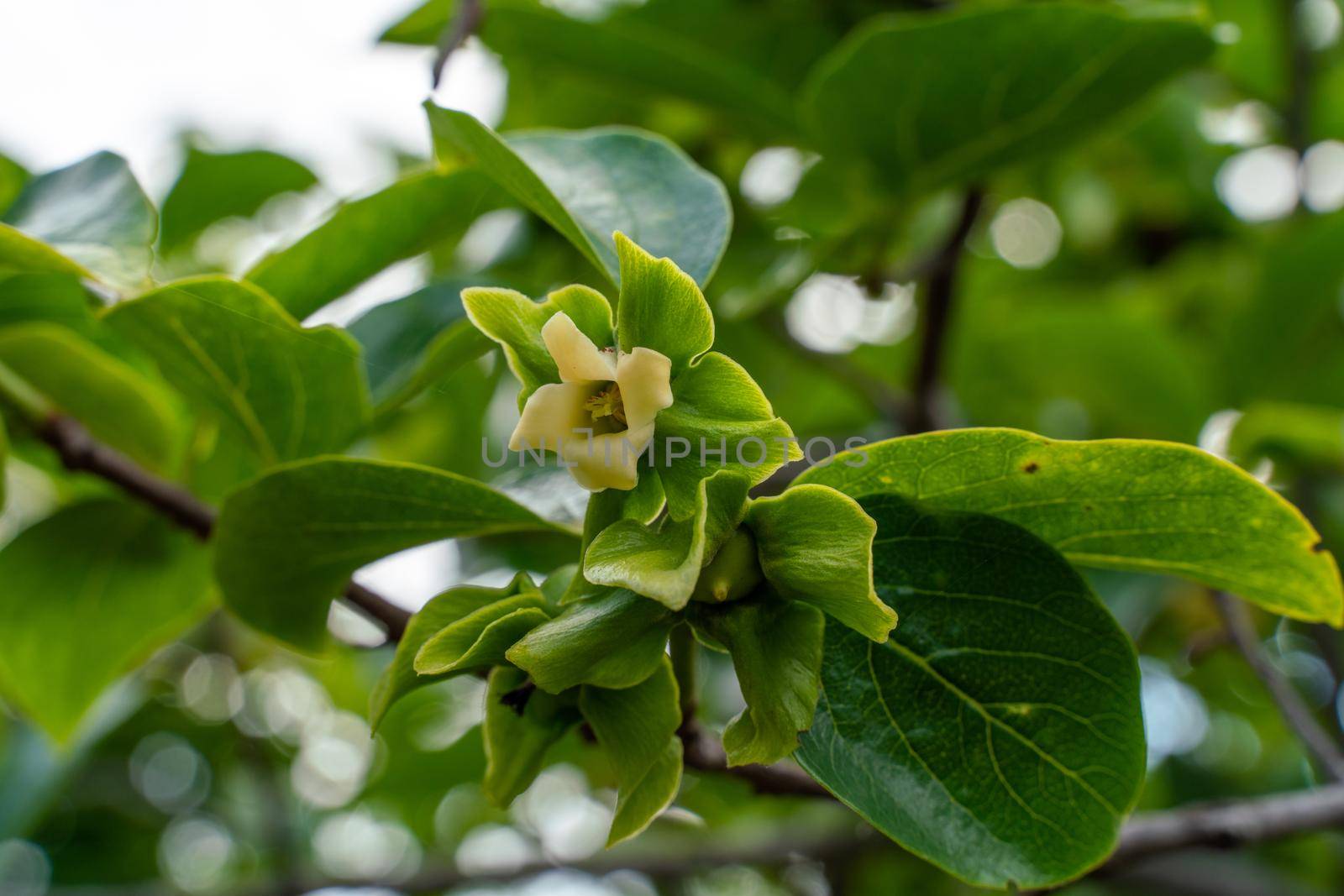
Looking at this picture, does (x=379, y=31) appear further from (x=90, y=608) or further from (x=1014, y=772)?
(x=1014, y=772)

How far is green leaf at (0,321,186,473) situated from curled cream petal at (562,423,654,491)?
60 centimetres

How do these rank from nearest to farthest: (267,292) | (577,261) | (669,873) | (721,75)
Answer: (267,292) < (721,75) < (577,261) < (669,873)

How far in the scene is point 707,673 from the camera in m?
1.96

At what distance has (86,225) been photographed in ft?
2.85

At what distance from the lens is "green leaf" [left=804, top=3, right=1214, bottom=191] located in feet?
3.49

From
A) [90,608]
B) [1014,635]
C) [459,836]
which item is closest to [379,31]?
[90,608]

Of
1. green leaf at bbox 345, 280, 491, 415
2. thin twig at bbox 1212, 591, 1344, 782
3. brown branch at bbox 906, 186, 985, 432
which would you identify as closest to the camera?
green leaf at bbox 345, 280, 491, 415

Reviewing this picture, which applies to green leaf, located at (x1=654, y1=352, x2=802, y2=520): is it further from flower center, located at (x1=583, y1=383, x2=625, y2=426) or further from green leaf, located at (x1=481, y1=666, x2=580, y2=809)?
green leaf, located at (x1=481, y1=666, x2=580, y2=809)

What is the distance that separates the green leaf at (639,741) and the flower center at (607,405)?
0.42ft

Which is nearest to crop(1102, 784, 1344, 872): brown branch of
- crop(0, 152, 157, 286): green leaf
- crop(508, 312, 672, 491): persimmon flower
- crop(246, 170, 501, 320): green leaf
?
crop(508, 312, 672, 491): persimmon flower

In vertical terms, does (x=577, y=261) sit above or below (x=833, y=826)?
above

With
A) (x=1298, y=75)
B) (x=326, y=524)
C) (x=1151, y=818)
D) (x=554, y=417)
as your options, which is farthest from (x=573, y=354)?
(x=1298, y=75)

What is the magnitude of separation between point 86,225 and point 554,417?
0.51m

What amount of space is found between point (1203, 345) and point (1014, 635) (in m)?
1.59
